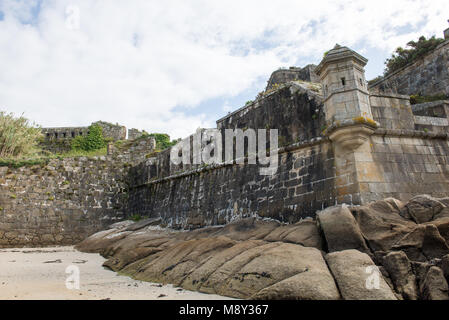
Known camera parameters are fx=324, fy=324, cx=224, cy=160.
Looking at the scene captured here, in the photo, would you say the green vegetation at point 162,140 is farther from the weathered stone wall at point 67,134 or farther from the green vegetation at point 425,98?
the green vegetation at point 425,98

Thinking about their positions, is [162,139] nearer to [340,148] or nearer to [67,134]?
[67,134]

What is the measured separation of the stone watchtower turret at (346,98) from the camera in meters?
6.58

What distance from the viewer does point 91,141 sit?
2158 centimetres

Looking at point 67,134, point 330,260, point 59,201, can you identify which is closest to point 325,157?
point 330,260

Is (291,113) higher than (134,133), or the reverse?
(134,133)

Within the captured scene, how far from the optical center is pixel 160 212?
12570 millimetres

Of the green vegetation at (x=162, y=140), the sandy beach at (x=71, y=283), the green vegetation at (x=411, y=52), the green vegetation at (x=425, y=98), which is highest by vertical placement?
the green vegetation at (x=162, y=140)

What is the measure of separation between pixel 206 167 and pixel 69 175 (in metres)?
6.47

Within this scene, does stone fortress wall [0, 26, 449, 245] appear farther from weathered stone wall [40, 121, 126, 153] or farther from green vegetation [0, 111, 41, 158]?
weathered stone wall [40, 121, 126, 153]

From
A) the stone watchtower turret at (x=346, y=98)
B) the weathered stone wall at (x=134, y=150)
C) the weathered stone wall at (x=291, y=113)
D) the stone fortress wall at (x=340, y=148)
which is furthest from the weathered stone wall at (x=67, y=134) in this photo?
the stone watchtower turret at (x=346, y=98)

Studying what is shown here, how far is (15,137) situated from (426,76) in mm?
16238

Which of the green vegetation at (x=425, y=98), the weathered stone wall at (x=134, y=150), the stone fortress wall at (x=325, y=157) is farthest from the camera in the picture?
the weathered stone wall at (x=134, y=150)

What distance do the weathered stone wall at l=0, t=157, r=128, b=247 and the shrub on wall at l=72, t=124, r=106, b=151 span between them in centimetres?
768

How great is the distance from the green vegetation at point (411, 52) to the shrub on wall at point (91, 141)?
1734 centimetres
